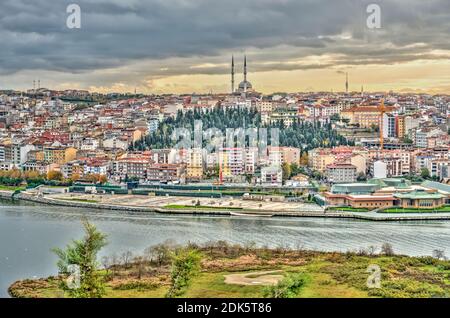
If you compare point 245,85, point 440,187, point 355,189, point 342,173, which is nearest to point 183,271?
point 355,189

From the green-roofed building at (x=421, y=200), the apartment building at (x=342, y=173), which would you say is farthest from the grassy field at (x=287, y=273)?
the apartment building at (x=342, y=173)

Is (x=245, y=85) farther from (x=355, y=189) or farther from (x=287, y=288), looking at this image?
(x=287, y=288)

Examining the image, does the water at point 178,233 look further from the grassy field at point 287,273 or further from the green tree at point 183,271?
the green tree at point 183,271

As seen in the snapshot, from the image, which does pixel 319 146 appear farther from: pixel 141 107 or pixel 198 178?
pixel 141 107
